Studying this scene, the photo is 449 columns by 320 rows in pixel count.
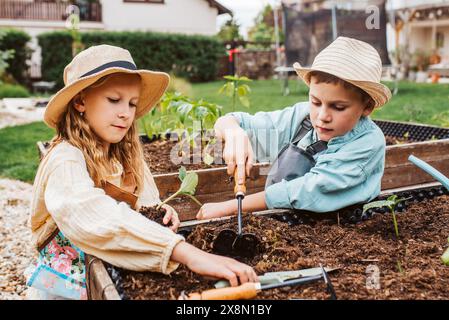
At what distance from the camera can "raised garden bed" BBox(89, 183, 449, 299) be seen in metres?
1.50

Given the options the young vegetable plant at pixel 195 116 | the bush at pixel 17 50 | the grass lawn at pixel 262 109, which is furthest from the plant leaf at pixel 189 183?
the bush at pixel 17 50

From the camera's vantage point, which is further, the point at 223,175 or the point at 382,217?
the point at 223,175

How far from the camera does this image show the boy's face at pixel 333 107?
2154mm

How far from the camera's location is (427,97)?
1121 centimetres

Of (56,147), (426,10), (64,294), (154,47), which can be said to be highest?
(426,10)

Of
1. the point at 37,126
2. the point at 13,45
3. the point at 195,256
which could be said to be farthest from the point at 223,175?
the point at 13,45

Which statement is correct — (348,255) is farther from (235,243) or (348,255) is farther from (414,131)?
(414,131)

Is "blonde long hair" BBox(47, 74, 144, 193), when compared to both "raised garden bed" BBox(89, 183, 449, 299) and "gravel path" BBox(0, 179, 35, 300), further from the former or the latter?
"gravel path" BBox(0, 179, 35, 300)

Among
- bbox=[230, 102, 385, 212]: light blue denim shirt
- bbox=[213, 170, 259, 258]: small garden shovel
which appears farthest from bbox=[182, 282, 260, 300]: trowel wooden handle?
bbox=[230, 102, 385, 212]: light blue denim shirt

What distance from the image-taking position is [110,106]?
6.45 feet

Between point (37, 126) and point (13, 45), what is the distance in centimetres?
951

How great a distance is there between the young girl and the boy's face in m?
0.62

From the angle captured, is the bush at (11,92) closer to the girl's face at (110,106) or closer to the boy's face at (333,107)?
the girl's face at (110,106)
